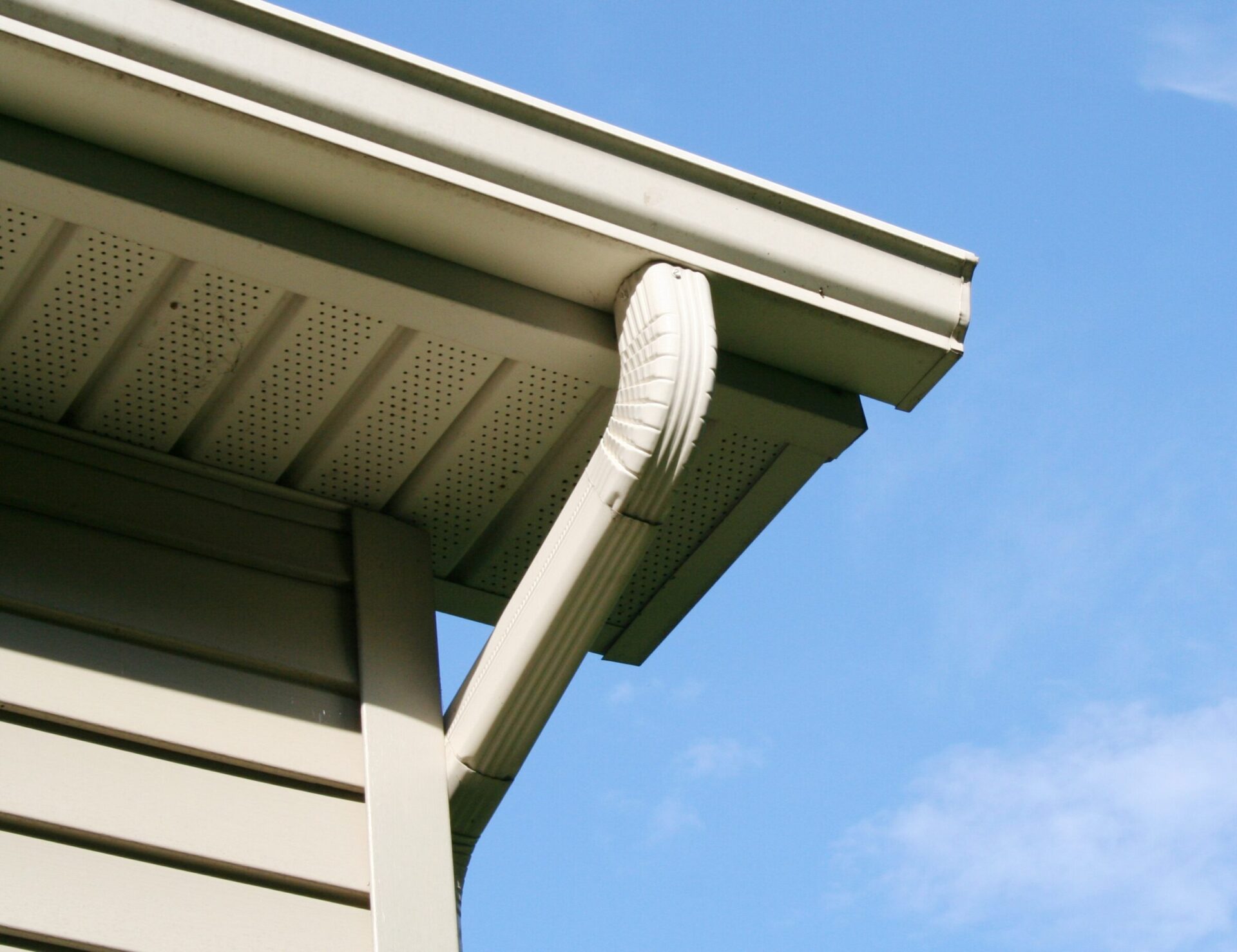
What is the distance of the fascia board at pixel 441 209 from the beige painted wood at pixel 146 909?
3.36 ft

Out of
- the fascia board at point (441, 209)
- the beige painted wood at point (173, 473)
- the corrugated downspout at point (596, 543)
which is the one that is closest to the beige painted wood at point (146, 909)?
the corrugated downspout at point (596, 543)

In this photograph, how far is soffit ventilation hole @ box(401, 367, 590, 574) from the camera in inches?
112

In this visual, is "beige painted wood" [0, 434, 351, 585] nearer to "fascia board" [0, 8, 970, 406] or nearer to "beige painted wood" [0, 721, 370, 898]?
"beige painted wood" [0, 721, 370, 898]

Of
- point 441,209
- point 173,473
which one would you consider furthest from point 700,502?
point 173,473

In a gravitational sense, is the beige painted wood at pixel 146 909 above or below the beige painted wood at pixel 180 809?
below

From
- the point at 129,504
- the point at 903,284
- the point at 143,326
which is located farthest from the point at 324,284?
the point at 903,284

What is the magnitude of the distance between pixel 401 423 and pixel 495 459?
0.19m

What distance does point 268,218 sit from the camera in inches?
100

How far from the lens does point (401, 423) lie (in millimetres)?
2896

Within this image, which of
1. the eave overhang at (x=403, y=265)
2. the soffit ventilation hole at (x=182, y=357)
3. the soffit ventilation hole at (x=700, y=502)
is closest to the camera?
the eave overhang at (x=403, y=265)

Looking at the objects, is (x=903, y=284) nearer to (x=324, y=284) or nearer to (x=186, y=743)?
(x=324, y=284)

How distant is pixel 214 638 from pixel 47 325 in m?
0.59

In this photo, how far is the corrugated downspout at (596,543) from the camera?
2.47 metres

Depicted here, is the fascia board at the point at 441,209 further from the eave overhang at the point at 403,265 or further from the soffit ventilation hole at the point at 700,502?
the soffit ventilation hole at the point at 700,502
